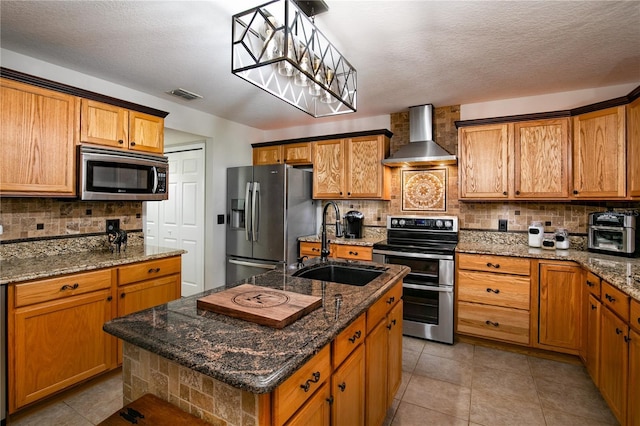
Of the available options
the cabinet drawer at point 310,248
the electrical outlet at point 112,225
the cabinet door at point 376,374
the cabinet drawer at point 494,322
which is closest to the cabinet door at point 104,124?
the electrical outlet at point 112,225

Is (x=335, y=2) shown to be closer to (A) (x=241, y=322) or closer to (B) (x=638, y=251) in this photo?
(A) (x=241, y=322)

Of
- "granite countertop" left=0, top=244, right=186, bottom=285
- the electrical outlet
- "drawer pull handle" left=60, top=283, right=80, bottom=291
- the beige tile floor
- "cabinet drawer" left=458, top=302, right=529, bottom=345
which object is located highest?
the electrical outlet

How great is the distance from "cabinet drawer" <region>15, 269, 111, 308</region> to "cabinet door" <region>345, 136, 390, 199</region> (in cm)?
266

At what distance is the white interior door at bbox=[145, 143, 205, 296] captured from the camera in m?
4.25

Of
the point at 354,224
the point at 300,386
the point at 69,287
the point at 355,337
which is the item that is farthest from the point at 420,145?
the point at 69,287

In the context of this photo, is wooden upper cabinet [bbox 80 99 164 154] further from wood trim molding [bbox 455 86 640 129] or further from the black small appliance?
wood trim molding [bbox 455 86 640 129]

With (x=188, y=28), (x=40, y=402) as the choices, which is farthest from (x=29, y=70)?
(x=40, y=402)

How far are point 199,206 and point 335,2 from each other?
3.21m

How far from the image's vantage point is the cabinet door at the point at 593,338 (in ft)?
7.28

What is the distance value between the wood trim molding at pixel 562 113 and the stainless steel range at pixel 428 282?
1.05m

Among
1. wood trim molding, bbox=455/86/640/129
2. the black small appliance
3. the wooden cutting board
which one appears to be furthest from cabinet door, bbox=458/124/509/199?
the wooden cutting board

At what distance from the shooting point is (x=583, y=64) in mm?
2529

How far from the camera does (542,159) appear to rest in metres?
3.02

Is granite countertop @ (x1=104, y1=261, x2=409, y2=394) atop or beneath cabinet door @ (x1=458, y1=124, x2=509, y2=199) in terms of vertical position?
beneath
